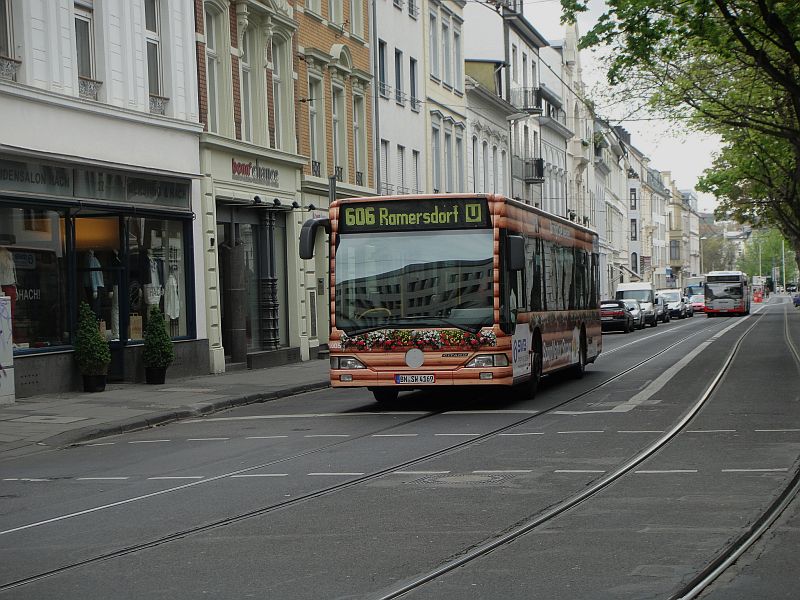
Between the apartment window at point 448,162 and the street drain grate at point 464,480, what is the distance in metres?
38.7

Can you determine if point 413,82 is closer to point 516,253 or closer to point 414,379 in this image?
point 516,253

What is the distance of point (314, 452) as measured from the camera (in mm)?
13242

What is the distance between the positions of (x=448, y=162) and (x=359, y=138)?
1216 centimetres

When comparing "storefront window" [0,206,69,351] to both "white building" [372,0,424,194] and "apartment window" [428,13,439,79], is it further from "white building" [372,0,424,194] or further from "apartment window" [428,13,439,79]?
"apartment window" [428,13,439,79]

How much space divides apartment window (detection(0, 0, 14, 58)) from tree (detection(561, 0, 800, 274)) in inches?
393

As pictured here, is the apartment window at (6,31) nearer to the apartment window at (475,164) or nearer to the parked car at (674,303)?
the apartment window at (475,164)

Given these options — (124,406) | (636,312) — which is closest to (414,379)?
(124,406)

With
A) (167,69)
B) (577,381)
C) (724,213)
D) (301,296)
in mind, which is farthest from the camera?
(724,213)

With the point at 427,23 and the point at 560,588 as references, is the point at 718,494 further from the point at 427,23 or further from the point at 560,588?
the point at 427,23

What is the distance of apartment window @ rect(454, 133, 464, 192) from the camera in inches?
2030

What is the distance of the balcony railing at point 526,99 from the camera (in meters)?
63.4

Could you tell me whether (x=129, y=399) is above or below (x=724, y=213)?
below

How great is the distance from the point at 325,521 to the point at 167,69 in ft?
61.4

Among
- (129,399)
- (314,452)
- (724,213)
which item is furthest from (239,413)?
(724,213)
